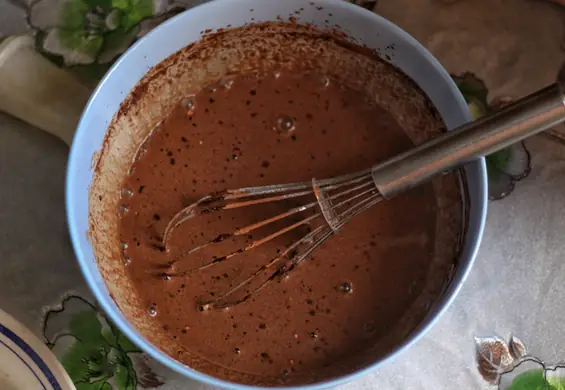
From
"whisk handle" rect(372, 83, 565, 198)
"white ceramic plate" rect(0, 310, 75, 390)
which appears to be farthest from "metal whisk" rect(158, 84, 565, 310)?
"white ceramic plate" rect(0, 310, 75, 390)

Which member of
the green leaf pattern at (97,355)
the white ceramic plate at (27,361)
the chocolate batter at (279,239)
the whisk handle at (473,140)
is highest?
the whisk handle at (473,140)

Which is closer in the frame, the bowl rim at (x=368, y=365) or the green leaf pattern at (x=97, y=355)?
the bowl rim at (x=368, y=365)


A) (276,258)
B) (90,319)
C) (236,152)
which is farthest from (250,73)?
(90,319)

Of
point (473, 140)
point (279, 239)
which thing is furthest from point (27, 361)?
point (473, 140)

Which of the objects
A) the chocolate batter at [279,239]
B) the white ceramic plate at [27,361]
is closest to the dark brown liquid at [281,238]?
the chocolate batter at [279,239]

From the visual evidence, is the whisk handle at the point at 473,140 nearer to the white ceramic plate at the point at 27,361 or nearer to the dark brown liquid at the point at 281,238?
the dark brown liquid at the point at 281,238

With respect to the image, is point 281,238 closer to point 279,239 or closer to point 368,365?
point 279,239

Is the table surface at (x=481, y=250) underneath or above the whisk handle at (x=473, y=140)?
underneath
